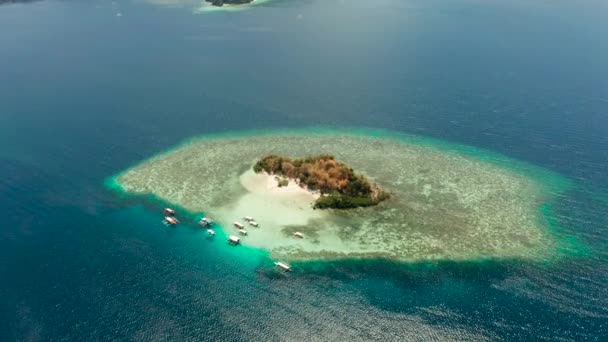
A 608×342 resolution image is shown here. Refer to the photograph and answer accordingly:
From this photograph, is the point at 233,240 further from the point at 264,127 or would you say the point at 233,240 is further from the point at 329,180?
the point at 264,127

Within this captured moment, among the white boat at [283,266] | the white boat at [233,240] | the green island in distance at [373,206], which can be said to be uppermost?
the green island in distance at [373,206]

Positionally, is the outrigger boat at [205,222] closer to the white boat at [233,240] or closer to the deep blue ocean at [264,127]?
the deep blue ocean at [264,127]

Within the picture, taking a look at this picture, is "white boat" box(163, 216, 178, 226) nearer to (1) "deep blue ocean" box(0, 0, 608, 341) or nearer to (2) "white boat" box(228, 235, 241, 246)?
(1) "deep blue ocean" box(0, 0, 608, 341)

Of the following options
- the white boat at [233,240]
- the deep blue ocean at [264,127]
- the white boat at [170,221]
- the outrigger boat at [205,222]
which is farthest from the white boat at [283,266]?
the white boat at [170,221]

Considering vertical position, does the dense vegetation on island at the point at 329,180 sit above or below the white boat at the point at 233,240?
above

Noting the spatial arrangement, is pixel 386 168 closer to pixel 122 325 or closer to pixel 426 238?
pixel 426 238

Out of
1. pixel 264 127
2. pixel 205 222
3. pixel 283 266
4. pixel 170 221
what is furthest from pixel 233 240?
pixel 264 127

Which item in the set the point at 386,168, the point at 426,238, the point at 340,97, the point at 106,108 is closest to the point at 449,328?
the point at 426,238
